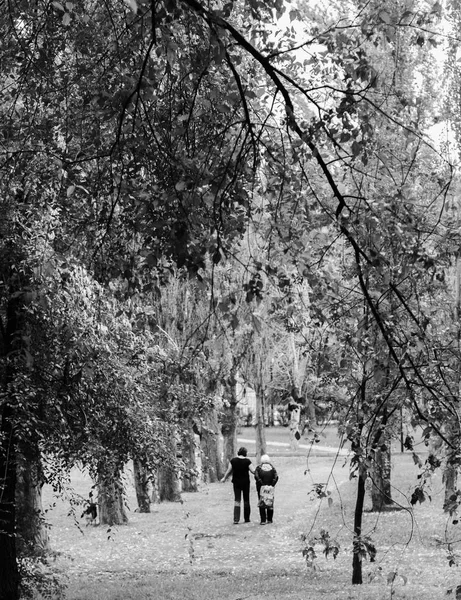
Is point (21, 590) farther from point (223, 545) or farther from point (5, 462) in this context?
point (223, 545)

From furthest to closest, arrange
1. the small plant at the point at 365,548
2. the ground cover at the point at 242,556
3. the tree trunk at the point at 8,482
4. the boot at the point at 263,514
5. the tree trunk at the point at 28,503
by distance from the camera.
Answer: the boot at the point at 263,514
the ground cover at the point at 242,556
the tree trunk at the point at 28,503
the tree trunk at the point at 8,482
the small plant at the point at 365,548

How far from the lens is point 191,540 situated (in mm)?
12516

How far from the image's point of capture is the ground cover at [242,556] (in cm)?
1333

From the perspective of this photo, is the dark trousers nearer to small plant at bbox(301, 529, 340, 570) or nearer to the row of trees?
the row of trees

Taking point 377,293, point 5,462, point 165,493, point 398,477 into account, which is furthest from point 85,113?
point 398,477

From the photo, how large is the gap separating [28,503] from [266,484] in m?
7.11

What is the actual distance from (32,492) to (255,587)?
4.28 metres

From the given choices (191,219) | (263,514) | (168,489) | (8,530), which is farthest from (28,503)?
(168,489)

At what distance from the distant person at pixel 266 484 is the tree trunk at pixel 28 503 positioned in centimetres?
595

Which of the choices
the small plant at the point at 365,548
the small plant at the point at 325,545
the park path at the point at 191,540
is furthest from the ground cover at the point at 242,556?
the small plant at the point at 365,548

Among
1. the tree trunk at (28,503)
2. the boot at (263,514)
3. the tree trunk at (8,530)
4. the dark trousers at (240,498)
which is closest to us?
the tree trunk at (8,530)

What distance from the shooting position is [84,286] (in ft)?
31.6

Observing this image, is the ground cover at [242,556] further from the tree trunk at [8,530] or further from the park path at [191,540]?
the tree trunk at [8,530]

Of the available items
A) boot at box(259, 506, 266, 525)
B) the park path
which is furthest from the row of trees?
boot at box(259, 506, 266, 525)
